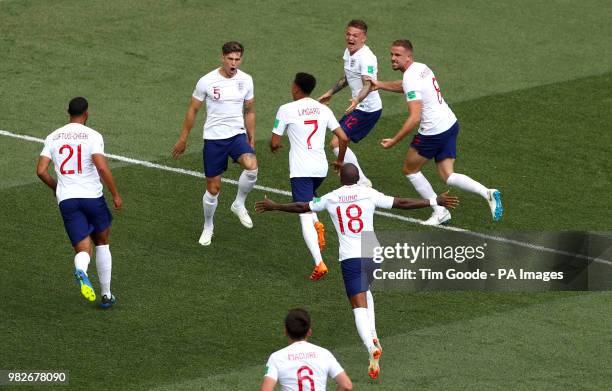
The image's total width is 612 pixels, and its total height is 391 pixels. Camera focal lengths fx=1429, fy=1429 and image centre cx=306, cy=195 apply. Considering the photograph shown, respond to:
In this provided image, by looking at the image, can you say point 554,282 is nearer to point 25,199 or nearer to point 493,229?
point 493,229

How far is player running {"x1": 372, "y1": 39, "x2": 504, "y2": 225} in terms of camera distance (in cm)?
1903

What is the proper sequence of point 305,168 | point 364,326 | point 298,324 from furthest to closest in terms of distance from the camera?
point 305,168 < point 364,326 < point 298,324

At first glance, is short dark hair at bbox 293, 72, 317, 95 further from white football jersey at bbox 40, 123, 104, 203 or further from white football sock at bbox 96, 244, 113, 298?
white football sock at bbox 96, 244, 113, 298

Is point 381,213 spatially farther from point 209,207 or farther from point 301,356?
point 301,356

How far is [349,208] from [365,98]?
5.56 metres

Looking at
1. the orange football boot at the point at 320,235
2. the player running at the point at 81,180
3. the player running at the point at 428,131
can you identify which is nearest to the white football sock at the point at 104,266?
the player running at the point at 81,180

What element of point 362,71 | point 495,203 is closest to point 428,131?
point 495,203

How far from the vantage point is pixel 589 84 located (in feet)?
85.0

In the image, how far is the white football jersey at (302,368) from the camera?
12.0m

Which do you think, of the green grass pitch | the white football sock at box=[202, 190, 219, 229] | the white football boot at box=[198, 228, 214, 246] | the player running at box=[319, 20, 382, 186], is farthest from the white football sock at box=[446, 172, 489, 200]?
the white football boot at box=[198, 228, 214, 246]

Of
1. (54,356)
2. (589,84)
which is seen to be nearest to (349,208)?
(54,356)

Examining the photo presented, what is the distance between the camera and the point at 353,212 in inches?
600

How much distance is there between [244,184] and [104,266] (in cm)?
309

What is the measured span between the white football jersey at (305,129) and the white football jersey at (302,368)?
5.90 m
